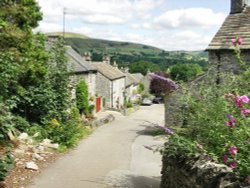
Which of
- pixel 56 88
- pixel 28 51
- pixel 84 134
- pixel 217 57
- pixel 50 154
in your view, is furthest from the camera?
pixel 84 134

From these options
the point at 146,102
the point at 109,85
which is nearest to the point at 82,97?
the point at 109,85

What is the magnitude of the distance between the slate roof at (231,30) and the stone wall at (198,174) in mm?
8038

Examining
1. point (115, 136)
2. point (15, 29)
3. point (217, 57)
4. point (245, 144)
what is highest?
point (15, 29)

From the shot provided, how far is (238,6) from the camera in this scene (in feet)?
60.9

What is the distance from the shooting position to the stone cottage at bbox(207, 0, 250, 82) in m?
16.7

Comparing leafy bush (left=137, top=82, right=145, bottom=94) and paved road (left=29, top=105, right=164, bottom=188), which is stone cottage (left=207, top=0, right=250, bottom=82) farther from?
leafy bush (left=137, top=82, right=145, bottom=94)

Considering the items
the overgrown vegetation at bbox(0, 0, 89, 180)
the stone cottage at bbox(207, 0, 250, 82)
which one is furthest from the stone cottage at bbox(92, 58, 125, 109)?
the stone cottage at bbox(207, 0, 250, 82)

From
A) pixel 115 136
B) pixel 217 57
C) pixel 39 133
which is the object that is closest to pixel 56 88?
pixel 39 133

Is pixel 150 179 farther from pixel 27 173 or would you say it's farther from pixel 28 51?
pixel 28 51

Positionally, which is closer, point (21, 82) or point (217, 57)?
point (217, 57)

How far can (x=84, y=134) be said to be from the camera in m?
23.8

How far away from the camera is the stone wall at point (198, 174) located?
634cm

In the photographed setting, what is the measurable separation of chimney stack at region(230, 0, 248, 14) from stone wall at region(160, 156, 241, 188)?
10487mm

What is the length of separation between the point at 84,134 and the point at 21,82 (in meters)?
5.88
